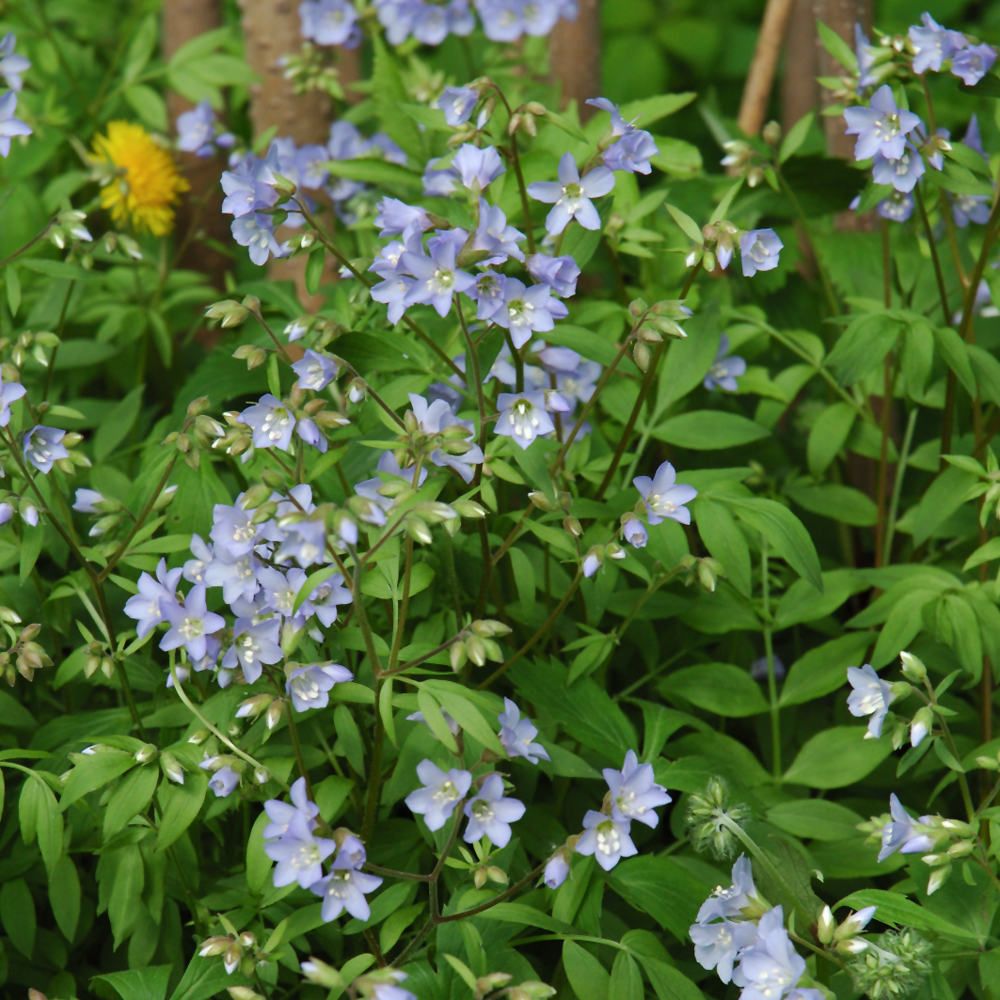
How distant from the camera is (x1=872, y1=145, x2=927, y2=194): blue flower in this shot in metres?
1.53

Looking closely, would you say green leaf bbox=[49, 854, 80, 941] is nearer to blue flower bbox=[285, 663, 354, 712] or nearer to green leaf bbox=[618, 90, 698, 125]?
blue flower bbox=[285, 663, 354, 712]

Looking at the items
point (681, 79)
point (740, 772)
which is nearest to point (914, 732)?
point (740, 772)

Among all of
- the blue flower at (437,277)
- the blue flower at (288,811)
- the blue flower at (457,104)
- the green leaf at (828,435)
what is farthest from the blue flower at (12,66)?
the green leaf at (828,435)

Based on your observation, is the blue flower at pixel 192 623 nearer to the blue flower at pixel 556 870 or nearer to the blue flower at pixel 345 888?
the blue flower at pixel 345 888

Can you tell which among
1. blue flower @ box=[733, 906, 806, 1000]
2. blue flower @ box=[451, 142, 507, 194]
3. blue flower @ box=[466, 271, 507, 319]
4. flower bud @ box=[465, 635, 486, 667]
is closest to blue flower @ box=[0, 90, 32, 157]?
blue flower @ box=[451, 142, 507, 194]

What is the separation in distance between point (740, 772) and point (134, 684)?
89 cm

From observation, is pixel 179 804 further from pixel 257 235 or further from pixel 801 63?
pixel 801 63

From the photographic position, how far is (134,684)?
1.51 metres

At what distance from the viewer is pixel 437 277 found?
1163mm

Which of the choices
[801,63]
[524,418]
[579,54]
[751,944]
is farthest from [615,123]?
[801,63]

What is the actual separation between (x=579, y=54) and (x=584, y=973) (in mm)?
2131

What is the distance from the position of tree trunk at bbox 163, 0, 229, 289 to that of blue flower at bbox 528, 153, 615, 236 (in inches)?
64.4

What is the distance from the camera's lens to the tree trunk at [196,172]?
281 centimetres

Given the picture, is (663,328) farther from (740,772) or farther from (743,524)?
Result: (740,772)
